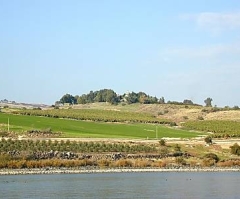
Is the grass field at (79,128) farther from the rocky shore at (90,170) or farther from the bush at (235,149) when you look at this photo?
the rocky shore at (90,170)

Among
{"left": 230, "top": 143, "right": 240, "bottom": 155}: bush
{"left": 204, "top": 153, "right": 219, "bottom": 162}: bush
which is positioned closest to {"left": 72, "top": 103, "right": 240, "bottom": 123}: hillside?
{"left": 230, "top": 143, "right": 240, "bottom": 155}: bush

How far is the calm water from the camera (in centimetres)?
3312

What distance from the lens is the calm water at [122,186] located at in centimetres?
Result: 3312

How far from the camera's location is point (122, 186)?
37438mm

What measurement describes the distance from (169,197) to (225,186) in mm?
7811

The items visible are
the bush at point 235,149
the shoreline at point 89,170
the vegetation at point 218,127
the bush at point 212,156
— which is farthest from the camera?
the vegetation at point 218,127

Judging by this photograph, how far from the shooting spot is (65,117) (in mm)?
107062

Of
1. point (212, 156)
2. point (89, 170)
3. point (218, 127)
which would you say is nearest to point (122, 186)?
point (89, 170)

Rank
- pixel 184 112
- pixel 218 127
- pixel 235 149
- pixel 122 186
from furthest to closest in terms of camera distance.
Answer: pixel 184 112 → pixel 218 127 → pixel 235 149 → pixel 122 186

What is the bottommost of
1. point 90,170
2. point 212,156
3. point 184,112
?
point 90,170

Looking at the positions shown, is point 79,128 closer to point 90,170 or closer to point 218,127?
point 218,127

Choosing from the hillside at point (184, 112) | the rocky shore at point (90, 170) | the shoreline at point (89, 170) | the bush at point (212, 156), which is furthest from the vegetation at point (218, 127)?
the shoreline at point (89, 170)

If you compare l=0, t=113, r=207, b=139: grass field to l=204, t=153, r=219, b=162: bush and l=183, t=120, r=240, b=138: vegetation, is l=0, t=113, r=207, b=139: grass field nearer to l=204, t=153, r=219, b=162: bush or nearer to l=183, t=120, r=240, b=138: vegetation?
l=183, t=120, r=240, b=138: vegetation

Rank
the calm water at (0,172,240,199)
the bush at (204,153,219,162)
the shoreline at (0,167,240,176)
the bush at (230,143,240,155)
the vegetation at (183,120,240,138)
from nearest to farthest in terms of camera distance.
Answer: the calm water at (0,172,240,199), the shoreline at (0,167,240,176), the bush at (204,153,219,162), the bush at (230,143,240,155), the vegetation at (183,120,240,138)
